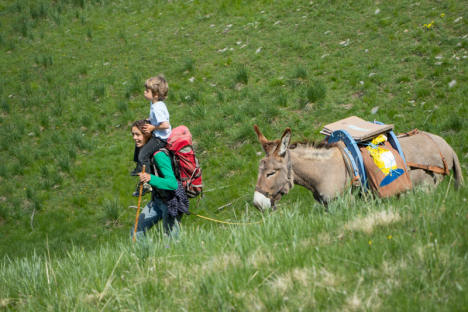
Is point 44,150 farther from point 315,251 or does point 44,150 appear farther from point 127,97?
point 315,251

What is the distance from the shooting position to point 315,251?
10.6ft

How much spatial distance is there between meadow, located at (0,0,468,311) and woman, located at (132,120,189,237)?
1.02 ft

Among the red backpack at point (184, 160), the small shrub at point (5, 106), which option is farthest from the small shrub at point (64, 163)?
the red backpack at point (184, 160)

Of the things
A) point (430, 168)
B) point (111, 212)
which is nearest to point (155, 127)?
point (430, 168)

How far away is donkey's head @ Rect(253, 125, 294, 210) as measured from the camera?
4820 millimetres

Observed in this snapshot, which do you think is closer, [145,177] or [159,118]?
[145,177]

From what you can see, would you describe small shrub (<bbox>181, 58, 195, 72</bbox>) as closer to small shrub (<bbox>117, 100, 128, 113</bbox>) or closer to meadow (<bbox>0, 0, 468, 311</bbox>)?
meadow (<bbox>0, 0, 468, 311</bbox>)

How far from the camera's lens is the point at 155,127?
534 cm

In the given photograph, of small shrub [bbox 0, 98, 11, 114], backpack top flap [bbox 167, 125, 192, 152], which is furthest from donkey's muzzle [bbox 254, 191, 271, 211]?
small shrub [bbox 0, 98, 11, 114]

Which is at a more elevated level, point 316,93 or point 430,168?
point 316,93

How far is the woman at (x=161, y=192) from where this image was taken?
195 inches

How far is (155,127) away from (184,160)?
570 mm

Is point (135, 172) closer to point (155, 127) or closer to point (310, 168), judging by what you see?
point (155, 127)

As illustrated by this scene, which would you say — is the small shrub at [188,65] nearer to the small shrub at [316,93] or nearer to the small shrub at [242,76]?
the small shrub at [242,76]
